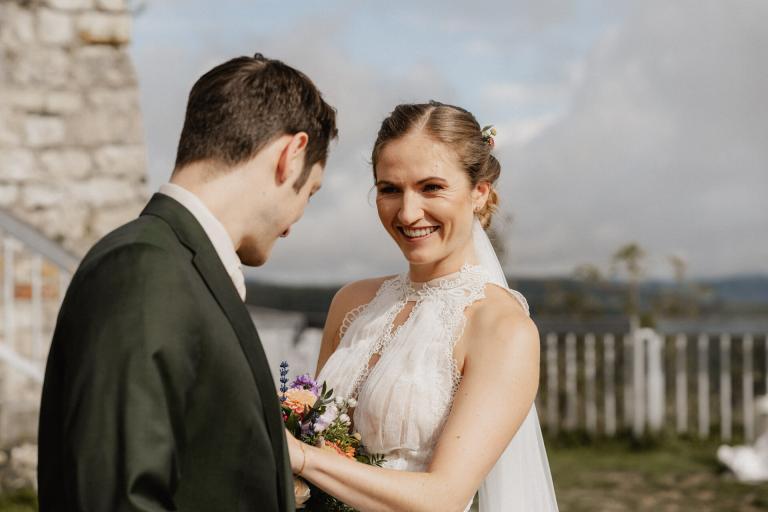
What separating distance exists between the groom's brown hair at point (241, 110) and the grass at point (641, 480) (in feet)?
17.1

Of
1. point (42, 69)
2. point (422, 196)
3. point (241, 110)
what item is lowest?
point (422, 196)

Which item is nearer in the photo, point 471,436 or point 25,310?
point 471,436

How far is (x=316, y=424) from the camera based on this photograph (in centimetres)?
252

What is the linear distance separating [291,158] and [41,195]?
6.92 m

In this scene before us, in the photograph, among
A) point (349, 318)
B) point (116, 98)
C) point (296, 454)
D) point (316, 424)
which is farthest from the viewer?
point (116, 98)

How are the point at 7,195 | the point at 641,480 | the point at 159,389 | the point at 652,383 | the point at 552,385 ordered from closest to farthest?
1. the point at 159,389
2. the point at 7,195
3. the point at 641,480
4. the point at 652,383
5. the point at 552,385

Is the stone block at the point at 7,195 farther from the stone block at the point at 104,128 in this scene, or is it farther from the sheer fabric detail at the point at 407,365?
the sheer fabric detail at the point at 407,365

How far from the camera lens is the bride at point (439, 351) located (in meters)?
2.56

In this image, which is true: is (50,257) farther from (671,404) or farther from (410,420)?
(671,404)

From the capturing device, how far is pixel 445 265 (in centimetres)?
308

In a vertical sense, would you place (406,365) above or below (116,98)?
below

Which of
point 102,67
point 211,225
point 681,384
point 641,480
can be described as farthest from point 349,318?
point 681,384

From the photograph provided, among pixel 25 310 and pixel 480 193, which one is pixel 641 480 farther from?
pixel 480 193

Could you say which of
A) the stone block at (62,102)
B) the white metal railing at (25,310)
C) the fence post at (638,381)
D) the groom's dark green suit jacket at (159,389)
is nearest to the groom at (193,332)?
the groom's dark green suit jacket at (159,389)
